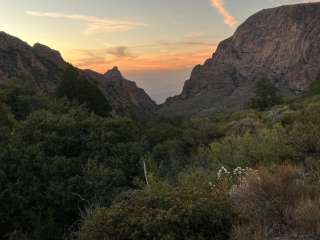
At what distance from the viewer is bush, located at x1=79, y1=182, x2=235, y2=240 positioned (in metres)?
6.75

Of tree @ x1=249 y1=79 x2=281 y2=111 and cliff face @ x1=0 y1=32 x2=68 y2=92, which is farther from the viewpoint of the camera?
cliff face @ x1=0 y1=32 x2=68 y2=92

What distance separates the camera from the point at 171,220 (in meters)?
6.75

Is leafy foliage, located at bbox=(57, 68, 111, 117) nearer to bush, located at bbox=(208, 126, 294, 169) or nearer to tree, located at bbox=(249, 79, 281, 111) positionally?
tree, located at bbox=(249, 79, 281, 111)

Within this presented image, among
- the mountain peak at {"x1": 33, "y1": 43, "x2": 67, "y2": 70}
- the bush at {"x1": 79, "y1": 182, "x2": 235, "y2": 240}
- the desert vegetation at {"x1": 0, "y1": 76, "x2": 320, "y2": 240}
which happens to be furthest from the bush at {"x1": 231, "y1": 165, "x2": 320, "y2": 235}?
the mountain peak at {"x1": 33, "y1": 43, "x2": 67, "y2": 70}

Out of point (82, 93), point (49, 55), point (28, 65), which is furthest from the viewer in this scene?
point (49, 55)

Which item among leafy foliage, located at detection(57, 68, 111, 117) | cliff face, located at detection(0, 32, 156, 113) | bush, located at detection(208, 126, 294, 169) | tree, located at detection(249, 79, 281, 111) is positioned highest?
cliff face, located at detection(0, 32, 156, 113)

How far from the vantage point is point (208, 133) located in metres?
42.0

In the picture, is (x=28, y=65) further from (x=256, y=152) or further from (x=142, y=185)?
(x=142, y=185)

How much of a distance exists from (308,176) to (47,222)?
7881 mm

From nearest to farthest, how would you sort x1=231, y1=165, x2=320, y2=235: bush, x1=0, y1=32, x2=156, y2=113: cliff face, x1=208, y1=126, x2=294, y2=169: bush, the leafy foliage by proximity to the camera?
x1=231, y1=165, x2=320, y2=235: bush, x1=208, y1=126, x2=294, y2=169: bush, the leafy foliage, x1=0, y1=32, x2=156, y2=113: cliff face

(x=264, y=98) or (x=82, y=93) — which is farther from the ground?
(x=82, y=93)

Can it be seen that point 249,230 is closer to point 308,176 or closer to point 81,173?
point 308,176

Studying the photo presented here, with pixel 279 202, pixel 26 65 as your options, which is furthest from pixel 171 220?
pixel 26 65

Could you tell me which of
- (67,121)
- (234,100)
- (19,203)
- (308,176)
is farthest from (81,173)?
(234,100)
